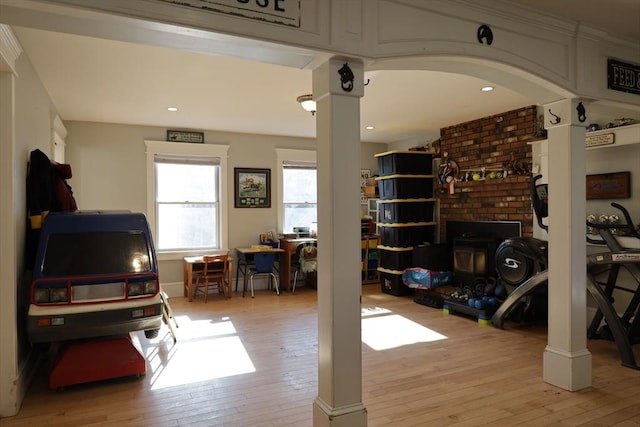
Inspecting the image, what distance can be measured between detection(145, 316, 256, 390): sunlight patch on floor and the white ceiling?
2660 mm

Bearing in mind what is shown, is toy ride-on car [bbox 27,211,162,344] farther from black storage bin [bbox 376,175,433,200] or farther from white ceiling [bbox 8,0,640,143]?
black storage bin [bbox 376,175,433,200]

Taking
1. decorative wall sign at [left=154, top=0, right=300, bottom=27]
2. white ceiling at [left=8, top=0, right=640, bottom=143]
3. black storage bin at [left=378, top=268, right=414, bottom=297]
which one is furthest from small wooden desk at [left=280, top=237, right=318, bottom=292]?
decorative wall sign at [left=154, top=0, right=300, bottom=27]

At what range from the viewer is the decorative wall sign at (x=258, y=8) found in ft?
6.23

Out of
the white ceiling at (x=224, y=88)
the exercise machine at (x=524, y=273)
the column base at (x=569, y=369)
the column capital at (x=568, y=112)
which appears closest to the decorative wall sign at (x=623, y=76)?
the white ceiling at (x=224, y=88)

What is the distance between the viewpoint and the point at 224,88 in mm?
4441

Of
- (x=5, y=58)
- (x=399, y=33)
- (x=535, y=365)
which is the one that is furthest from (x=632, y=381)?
(x=5, y=58)

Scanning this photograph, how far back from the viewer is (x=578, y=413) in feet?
9.12

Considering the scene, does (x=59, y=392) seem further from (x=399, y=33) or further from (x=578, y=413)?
(x=578, y=413)

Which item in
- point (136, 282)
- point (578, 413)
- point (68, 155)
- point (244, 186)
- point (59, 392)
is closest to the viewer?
point (578, 413)

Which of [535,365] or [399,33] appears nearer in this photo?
[399,33]

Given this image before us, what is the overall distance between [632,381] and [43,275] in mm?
4672

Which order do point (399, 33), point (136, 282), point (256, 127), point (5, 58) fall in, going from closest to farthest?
point (399, 33) < point (5, 58) < point (136, 282) < point (256, 127)

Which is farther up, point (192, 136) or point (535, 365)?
point (192, 136)

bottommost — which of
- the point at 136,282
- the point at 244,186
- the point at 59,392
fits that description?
the point at 59,392
